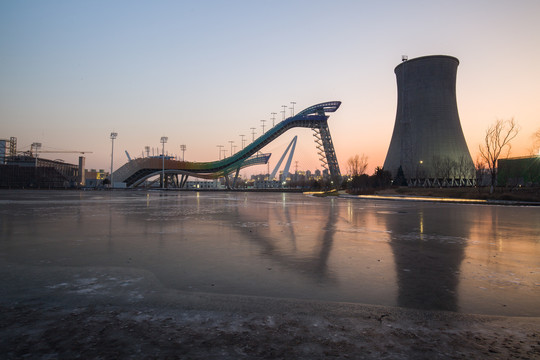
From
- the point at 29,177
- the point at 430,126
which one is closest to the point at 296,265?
the point at 430,126

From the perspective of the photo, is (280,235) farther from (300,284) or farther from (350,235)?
(300,284)

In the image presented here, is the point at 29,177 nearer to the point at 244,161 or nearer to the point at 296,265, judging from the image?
the point at 244,161

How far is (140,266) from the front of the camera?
5.85m

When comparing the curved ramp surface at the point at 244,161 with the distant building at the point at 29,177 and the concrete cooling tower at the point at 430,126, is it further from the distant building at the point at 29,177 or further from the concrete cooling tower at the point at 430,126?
the distant building at the point at 29,177

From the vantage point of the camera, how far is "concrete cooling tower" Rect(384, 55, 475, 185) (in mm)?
55625

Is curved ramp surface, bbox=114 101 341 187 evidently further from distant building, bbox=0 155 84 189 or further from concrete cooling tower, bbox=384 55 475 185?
distant building, bbox=0 155 84 189

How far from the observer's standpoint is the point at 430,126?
188 ft

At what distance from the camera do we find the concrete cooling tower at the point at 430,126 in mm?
55625

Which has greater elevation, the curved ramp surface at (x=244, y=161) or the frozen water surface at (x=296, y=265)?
the curved ramp surface at (x=244, y=161)

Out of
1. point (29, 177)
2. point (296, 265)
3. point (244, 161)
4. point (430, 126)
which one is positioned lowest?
point (296, 265)

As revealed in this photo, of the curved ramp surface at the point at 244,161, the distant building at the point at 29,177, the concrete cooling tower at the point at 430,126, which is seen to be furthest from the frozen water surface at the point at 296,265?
the distant building at the point at 29,177

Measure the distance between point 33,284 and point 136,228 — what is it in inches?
252

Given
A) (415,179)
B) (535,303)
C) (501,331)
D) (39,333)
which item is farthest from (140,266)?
(415,179)

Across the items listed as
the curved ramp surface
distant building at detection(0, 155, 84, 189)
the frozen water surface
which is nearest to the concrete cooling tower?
the curved ramp surface
